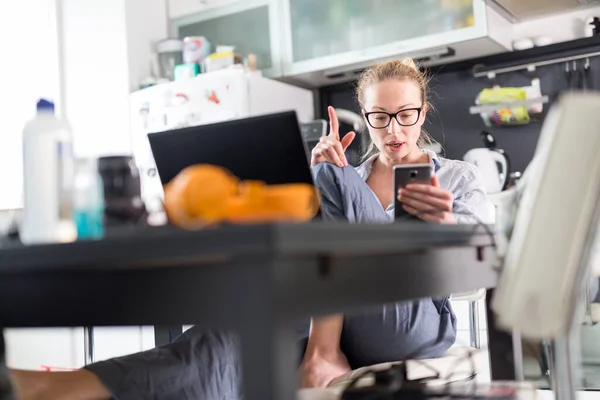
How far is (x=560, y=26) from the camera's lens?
3.14 meters

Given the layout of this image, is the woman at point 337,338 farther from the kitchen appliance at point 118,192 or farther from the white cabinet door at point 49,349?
the white cabinet door at point 49,349

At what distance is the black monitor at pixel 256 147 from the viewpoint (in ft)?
3.54

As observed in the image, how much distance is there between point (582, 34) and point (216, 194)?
2858 mm

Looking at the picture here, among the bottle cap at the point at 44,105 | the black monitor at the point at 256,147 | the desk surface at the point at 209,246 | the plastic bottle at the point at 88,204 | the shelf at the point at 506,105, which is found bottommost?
the desk surface at the point at 209,246

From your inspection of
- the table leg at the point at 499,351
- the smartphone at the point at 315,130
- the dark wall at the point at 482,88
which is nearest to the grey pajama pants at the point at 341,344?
the table leg at the point at 499,351

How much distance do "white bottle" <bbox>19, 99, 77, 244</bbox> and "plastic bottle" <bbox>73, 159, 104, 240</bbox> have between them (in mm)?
11

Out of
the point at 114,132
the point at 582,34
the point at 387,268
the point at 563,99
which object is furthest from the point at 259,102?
the point at 387,268

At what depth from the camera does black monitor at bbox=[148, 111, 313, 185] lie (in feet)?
3.54

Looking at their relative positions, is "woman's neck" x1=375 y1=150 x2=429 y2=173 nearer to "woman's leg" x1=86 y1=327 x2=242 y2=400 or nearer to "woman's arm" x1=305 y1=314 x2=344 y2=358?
"woman's arm" x1=305 y1=314 x2=344 y2=358

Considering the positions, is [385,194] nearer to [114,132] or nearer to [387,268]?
[387,268]

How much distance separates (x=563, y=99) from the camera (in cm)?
91

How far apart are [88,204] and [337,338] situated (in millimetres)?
814

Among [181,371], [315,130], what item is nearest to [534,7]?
[315,130]

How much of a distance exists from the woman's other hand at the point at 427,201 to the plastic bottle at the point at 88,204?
0.47 metres
